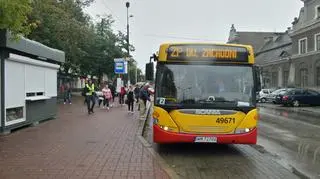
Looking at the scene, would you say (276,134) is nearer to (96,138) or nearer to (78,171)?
(96,138)

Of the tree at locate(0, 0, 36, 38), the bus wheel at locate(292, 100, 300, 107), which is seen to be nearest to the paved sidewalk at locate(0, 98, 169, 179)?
the tree at locate(0, 0, 36, 38)

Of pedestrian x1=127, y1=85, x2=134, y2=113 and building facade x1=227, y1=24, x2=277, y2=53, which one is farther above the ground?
building facade x1=227, y1=24, x2=277, y2=53

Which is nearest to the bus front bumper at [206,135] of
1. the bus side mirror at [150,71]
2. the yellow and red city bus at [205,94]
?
the yellow and red city bus at [205,94]

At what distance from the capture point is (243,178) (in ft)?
26.9

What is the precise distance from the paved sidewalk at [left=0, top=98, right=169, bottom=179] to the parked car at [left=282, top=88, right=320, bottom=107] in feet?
79.1

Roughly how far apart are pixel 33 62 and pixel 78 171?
27.0 feet

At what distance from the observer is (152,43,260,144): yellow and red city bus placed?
10516 millimetres

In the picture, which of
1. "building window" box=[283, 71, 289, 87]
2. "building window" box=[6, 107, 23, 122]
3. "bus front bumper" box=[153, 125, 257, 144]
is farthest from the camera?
"building window" box=[283, 71, 289, 87]

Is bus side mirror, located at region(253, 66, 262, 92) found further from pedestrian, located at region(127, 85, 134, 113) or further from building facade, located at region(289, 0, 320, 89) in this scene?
→ building facade, located at region(289, 0, 320, 89)

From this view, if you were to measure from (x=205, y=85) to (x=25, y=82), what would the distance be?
6810 mm

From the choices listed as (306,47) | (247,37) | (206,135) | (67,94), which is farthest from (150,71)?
(247,37)

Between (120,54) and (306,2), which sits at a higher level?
(306,2)

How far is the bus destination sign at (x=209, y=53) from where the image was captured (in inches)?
435

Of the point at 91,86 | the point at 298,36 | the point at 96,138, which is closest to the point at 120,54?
the point at 298,36
